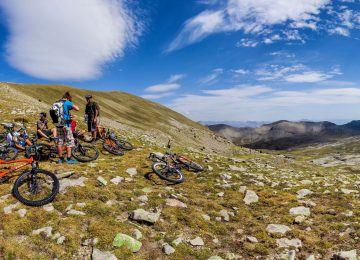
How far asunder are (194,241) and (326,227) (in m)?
5.67

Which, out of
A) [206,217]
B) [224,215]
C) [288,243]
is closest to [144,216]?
[206,217]

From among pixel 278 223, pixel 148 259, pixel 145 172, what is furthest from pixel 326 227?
pixel 145 172

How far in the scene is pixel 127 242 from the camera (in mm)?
8914

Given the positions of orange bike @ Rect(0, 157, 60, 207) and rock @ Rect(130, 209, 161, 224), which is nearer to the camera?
rock @ Rect(130, 209, 161, 224)

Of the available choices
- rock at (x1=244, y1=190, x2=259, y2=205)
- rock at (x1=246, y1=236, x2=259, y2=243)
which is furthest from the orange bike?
rock at (x1=244, y1=190, x2=259, y2=205)

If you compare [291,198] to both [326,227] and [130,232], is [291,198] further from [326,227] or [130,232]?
[130,232]

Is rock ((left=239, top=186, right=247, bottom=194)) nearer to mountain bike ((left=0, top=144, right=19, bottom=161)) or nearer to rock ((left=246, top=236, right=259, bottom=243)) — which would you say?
rock ((left=246, top=236, right=259, bottom=243))

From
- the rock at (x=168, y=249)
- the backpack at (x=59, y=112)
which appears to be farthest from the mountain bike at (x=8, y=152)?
the rock at (x=168, y=249)

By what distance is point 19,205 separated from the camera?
10.4m

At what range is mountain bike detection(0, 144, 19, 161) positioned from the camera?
1659cm

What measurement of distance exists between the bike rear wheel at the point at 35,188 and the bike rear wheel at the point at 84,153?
16.1ft

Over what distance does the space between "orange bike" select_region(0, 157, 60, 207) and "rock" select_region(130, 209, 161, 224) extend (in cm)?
350

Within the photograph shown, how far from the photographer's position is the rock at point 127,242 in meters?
8.76

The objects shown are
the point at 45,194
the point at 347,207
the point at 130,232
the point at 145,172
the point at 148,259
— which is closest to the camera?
the point at 148,259
